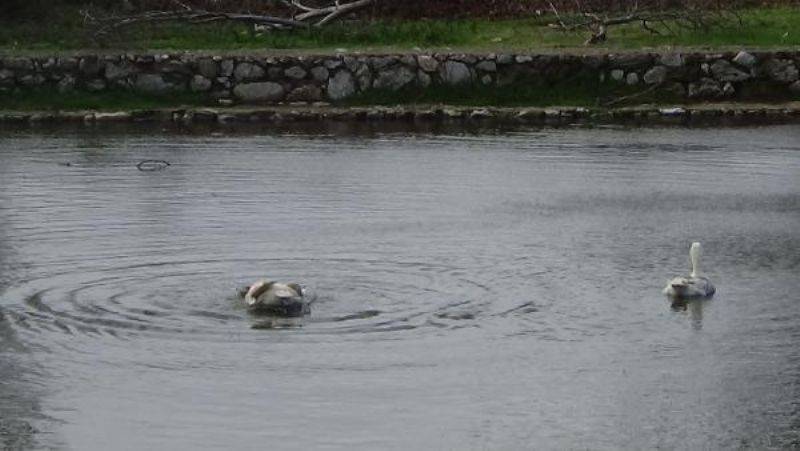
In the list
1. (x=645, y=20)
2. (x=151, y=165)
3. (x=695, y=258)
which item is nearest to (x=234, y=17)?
(x=645, y=20)

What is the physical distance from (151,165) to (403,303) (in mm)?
9677

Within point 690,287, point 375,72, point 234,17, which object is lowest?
point 375,72

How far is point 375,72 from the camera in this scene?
29.6 metres

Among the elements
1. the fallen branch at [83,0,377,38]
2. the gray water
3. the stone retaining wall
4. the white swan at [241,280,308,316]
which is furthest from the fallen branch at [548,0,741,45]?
the white swan at [241,280,308,316]

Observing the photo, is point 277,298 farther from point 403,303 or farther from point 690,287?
point 690,287

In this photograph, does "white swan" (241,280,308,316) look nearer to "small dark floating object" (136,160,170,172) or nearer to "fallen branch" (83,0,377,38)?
"small dark floating object" (136,160,170,172)

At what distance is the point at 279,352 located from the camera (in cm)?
1226

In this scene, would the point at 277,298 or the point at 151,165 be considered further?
the point at 151,165

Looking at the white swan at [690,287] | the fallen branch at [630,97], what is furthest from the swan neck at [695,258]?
the fallen branch at [630,97]

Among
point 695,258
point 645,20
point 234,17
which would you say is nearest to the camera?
point 695,258

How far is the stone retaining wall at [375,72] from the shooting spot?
2953 cm

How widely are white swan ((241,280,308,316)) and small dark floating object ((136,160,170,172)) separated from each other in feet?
30.3

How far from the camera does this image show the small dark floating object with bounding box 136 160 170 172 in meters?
22.7

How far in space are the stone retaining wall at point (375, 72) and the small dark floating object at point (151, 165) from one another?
21.7 ft
